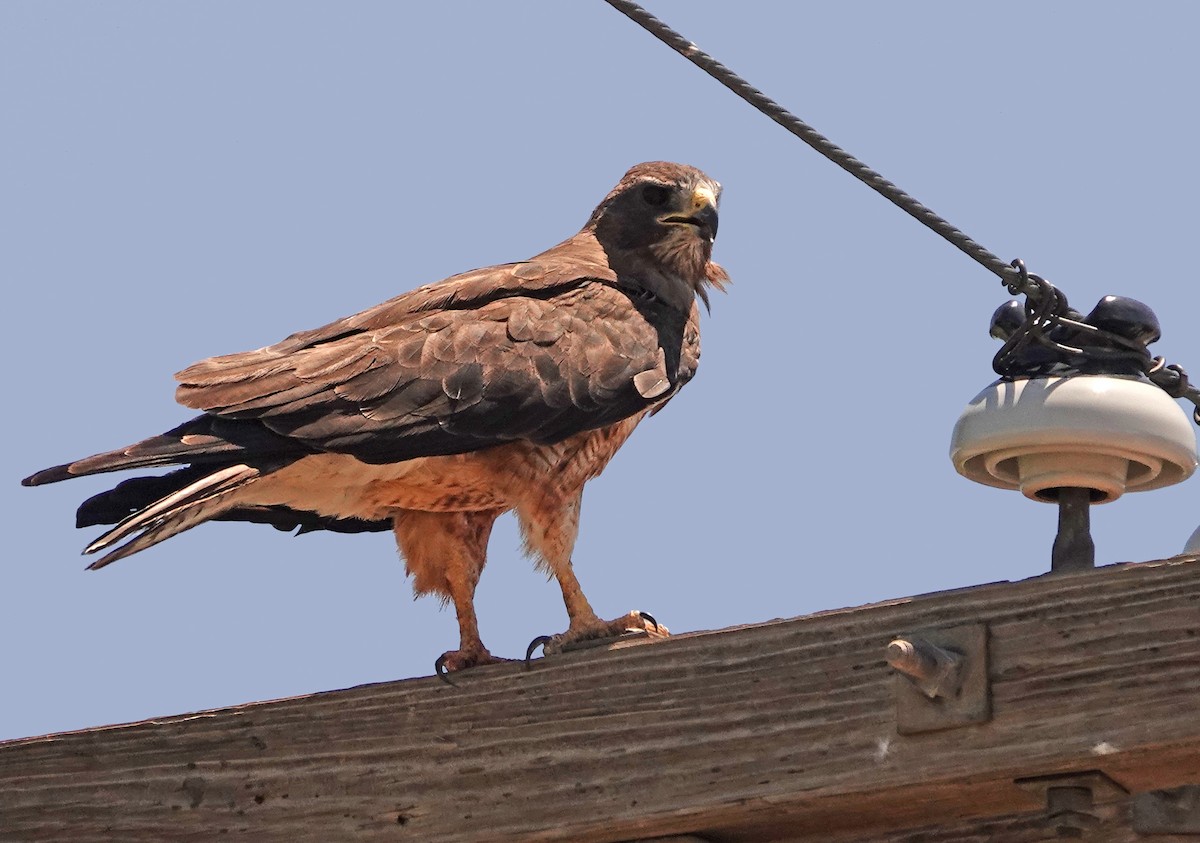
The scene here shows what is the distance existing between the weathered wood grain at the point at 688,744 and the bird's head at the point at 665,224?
2875 millimetres

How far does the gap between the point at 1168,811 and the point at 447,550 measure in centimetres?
294

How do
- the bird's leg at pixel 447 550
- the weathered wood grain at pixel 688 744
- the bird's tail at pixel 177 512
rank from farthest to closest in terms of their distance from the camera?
the bird's leg at pixel 447 550
the bird's tail at pixel 177 512
the weathered wood grain at pixel 688 744

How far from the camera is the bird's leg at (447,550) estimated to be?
5.49 m

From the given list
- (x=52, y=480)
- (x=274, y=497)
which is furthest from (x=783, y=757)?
(x=274, y=497)

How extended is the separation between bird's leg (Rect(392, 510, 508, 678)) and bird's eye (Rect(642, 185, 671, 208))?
148cm

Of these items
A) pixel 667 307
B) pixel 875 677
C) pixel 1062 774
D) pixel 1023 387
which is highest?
pixel 667 307

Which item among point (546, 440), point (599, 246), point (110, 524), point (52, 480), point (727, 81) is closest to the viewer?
point (727, 81)

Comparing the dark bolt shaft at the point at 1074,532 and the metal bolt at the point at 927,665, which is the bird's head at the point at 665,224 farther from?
the metal bolt at the point at 927,665

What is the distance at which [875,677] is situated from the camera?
3.18 metres

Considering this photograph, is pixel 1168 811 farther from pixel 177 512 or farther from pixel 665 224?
pixel 665 224

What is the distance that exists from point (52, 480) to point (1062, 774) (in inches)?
97.9

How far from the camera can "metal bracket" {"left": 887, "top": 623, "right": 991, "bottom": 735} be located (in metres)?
3.02

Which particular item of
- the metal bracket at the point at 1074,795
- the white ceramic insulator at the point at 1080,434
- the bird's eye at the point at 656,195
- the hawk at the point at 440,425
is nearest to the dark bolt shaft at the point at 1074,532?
the white ceramic insulator at the point at 1080,434

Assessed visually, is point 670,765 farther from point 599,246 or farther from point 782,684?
point 599,246
